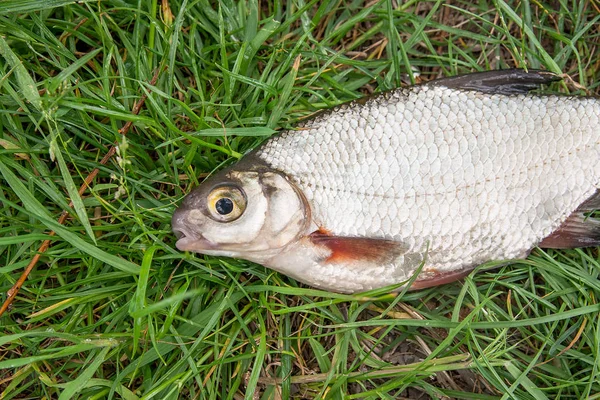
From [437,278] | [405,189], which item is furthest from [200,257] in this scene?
[437,278]

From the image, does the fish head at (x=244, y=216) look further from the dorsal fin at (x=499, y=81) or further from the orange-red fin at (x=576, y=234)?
the orange-red fin at (x=576, y=234)

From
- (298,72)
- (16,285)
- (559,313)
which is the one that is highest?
(298,72)

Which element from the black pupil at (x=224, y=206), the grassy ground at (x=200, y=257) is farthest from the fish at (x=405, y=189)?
the grassy ground at (x=200, y=257)

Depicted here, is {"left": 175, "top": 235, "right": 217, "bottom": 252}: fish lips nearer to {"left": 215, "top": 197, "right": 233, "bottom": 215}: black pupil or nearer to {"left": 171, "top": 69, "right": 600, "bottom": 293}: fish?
{"left": 171, "top": 69, "right": 600, "bottom": 293}: fish

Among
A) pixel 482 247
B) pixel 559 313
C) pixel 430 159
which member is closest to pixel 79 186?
pixel 430 159

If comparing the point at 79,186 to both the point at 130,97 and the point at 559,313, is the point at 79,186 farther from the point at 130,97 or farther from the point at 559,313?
the point at 559,313

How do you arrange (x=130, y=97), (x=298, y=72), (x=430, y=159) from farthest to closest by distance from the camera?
(x=298, y=72), (x=130, y=97), (x=430, y=159)
